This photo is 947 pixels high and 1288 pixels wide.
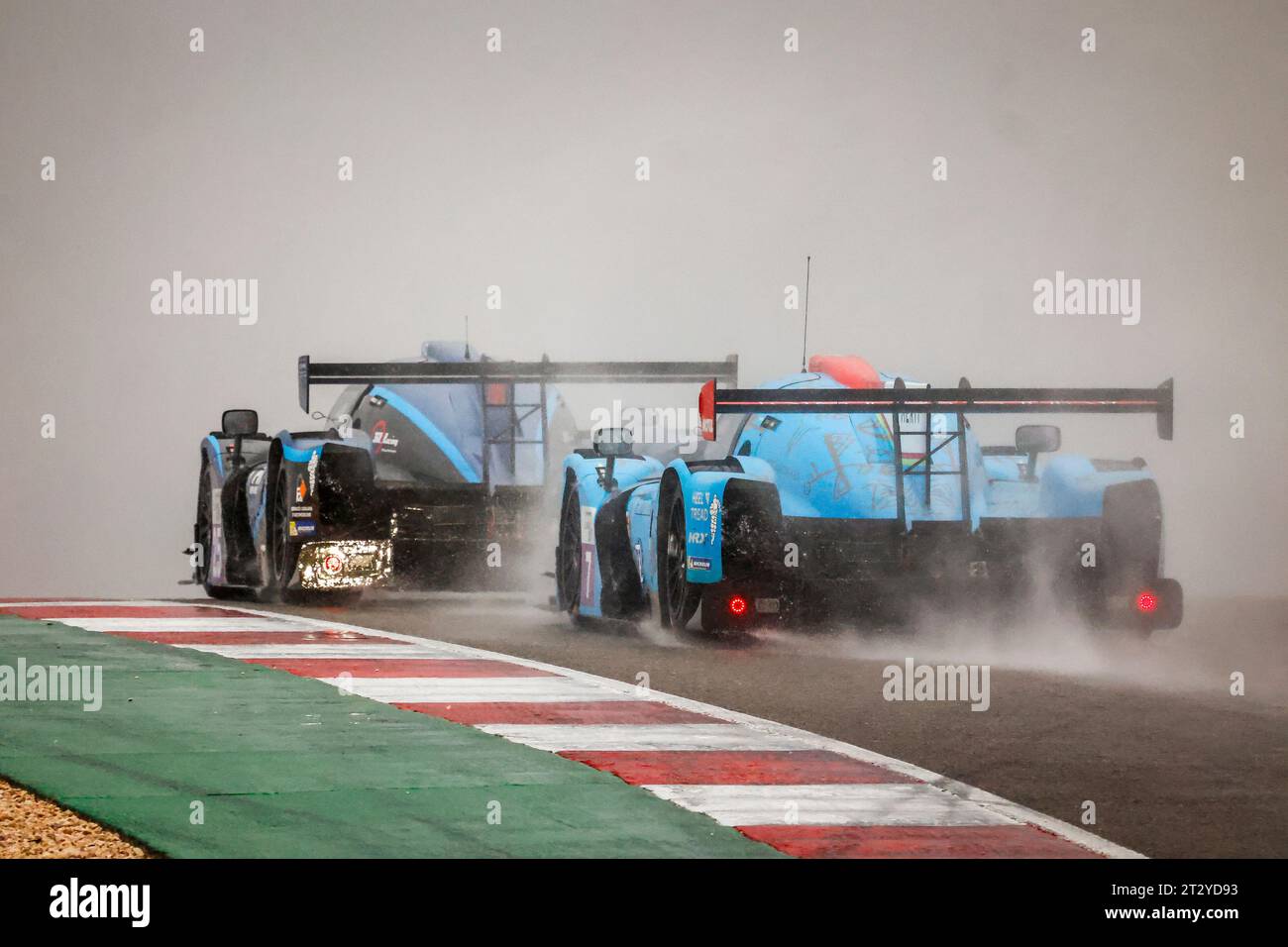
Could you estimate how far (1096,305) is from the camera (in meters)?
12.5

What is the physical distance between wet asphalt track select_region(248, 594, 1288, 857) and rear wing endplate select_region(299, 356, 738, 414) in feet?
5.62

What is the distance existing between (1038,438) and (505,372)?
12.5ft

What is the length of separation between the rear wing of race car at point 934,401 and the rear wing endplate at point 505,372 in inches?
124

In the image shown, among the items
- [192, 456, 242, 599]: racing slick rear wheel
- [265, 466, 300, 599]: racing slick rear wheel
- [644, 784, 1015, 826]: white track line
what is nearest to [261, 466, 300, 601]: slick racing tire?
[265, 466, 300, 599]: racing slick rear wheel

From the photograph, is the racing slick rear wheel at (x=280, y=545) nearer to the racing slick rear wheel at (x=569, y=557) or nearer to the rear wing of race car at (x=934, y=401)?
the racing slick rear wheel at (x=569, y=557)

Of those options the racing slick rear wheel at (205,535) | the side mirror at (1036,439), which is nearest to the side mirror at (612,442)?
the side mirror at (1036,439)

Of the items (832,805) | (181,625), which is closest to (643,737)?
(832,805)

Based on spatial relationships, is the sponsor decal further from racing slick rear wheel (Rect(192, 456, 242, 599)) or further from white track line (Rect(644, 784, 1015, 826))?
white track line (Rect(644, 784, 1015, 826))

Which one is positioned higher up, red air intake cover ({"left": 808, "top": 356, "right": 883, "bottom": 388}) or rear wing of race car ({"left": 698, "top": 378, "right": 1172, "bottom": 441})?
red air intake cover ({"left": 808, "top": 356, "right": 883, "bottom": 388})

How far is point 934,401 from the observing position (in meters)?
10.6

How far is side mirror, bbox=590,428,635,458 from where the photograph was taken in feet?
39.1

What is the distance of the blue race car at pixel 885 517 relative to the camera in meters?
10.4

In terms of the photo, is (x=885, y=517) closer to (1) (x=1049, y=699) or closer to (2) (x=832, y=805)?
(1) (x=1049, y=699)
